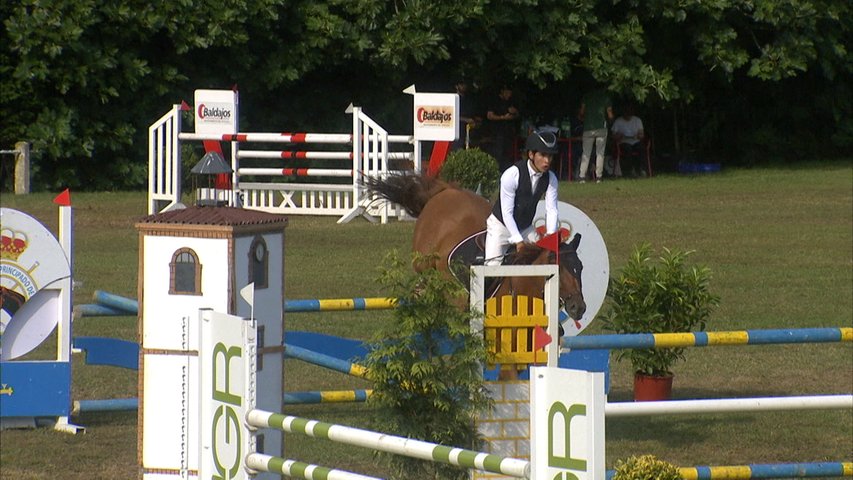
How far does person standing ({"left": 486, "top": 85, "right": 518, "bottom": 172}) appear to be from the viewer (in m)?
22.4

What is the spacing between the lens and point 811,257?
14.3 metres

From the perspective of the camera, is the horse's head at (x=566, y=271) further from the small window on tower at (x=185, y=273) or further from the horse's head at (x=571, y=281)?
A: the small window on tower at (x=185, y=273)

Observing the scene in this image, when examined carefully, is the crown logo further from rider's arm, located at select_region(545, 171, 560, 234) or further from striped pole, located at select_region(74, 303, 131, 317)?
rider's arm, located at select_region(545, 171, 560, 234)

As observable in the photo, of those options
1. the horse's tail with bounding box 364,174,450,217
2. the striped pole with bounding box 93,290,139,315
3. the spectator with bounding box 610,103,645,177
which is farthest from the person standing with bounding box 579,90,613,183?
the striped pole with bounding box 93,290,139,315

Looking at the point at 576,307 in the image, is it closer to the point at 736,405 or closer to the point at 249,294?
the point at 736,405

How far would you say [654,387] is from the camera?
8078 millimetres

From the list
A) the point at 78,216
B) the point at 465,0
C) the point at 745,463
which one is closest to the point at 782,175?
the point at 465,0

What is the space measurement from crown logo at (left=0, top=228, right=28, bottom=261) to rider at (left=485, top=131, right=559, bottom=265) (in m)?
2.54

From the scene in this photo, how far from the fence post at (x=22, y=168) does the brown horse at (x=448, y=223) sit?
10249mm

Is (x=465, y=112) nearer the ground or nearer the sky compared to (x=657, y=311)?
nearer the sky

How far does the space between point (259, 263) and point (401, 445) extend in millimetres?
1954

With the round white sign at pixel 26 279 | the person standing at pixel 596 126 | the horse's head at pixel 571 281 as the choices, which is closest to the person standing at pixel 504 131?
the person standing at pixel 596 126

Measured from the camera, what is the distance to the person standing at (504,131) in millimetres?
22406

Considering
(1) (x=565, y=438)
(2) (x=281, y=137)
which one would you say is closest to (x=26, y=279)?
(1) (x=565, y=438)
